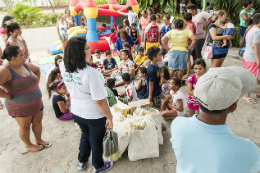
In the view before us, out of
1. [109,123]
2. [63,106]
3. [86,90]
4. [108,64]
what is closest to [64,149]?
[63,106]

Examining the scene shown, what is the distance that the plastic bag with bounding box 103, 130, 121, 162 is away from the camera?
2.23m

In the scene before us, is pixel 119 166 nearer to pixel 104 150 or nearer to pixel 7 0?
pixel 104 150

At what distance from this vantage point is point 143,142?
241 centimetres

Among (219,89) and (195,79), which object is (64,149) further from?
(219,89)

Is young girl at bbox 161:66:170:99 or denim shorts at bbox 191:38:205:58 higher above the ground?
denim shorts at bbox 191:38:205:58

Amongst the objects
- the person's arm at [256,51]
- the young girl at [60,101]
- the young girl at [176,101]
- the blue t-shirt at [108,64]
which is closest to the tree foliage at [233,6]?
the person's arm at [256,51]

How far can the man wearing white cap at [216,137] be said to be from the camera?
90 cm

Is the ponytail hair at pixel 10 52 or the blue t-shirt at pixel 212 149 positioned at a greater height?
the ponytail hair at pixel 10 52

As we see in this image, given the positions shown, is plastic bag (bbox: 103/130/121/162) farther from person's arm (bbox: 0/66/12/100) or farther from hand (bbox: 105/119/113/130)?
person's arm (bbox: 0/66/12/100)

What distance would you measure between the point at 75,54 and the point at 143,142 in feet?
4.82

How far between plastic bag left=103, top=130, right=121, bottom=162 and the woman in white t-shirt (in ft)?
0.30

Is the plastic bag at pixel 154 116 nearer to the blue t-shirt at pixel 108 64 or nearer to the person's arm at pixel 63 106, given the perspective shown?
the person's arm at pixel 63 106

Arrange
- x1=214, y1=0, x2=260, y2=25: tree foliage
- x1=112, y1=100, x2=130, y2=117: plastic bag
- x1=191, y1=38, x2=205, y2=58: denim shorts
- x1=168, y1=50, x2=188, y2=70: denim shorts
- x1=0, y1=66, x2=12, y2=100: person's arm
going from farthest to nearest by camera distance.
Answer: x1=214, y1=0, x2=260, y2=25: tree foliage < x1=191, y1=38, x2=205, y2=58: denim shorts < x1=168, y1=50, x2=188, y2=70: denim shorts < x1=112, y1=100, x2=130, y2=117: plastic bag < x1=0, y1=66, x2=12, y2=100: person's arm

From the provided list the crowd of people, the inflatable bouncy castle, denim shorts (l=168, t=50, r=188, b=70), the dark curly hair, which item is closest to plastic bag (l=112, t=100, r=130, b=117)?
the crowd of people
